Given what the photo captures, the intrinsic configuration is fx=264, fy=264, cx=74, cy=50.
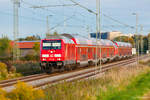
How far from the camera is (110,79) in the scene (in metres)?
15.5

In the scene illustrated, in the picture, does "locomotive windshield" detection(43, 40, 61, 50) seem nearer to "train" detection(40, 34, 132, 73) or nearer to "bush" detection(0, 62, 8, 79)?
"train" detection(40, 34, 132, 73)

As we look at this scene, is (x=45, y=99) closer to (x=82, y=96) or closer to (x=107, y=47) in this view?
(x=82, y=96)

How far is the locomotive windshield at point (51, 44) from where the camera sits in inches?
919

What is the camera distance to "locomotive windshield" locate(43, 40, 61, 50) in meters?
23.4

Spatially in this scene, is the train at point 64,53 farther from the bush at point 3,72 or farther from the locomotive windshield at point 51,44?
the bush at point 3,72

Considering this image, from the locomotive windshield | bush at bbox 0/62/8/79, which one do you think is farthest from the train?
bush at bbox 0/62/8/79

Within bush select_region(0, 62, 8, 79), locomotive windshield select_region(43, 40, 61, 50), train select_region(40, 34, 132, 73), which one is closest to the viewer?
bush select_region(0, 62, 8, 79)

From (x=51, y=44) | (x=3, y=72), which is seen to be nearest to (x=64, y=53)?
(x=51, y=44)

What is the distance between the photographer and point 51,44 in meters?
23.5

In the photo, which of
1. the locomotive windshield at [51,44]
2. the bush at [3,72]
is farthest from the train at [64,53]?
the bush at [3,72]

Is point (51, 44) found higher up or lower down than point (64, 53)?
higher up

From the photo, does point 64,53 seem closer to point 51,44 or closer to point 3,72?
point 51,44

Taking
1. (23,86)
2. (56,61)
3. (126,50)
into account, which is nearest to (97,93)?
(23,86)

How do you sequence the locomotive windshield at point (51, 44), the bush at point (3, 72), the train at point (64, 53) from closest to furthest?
1. the bush at point (3, 72)
2. the train at point (64, 53)
3. the locomotive windshield at point (51, 44)
